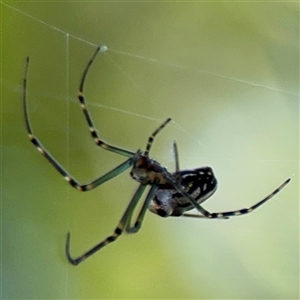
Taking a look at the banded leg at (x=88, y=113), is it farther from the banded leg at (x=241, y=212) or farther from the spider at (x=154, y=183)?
the banded leg at (x=241, y=212)

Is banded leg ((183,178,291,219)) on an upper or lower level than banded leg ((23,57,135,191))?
lower

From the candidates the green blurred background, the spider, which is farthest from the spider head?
the green blurred background

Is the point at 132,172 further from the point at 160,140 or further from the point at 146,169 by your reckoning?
the point at 160,140

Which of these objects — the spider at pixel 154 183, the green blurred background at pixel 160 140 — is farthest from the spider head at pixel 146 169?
the green blurred background at pixel 160 140

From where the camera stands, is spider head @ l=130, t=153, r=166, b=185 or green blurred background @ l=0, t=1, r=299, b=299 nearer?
spider head @ l=130, t=153, r=166, b=185

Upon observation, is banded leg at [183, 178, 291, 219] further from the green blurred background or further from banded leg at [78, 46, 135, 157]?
banded leg at [78, 46, 135, 157]

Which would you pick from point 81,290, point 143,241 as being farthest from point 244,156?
point 81,290

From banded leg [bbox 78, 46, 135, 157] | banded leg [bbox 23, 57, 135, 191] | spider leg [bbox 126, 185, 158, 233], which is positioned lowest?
spider leg [bbox 126, 185, 158, 233]
